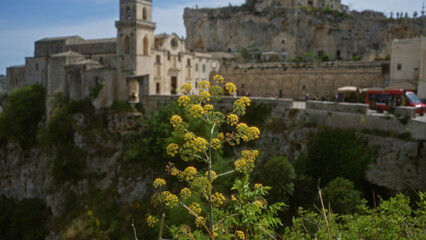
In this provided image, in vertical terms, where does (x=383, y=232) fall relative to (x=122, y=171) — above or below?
above

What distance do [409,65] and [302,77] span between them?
931cm

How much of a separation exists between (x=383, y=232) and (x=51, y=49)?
4062 centimetres

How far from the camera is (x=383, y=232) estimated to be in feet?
25.8

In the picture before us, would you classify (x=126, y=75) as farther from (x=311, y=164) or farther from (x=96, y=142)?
(x=311, y=164)

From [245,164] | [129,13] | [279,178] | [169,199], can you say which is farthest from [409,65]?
[169,199]

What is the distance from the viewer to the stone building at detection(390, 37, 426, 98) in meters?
28.4

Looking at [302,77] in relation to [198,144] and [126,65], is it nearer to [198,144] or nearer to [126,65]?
[126,65]

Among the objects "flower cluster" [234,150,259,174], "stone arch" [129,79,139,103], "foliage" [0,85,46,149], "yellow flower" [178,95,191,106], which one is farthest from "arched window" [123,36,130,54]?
"flower cluster" [234,150,259,174]

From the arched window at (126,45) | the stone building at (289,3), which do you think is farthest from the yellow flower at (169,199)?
the stone building at (289,3)

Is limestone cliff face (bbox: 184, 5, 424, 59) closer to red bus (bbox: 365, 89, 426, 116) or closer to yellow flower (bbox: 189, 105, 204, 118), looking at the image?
red bus (bbox: 365, 89, 426, 116)

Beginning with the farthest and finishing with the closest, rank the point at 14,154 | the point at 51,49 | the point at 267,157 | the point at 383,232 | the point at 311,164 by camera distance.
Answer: the point at 51,49, the point at 14,154, the point at 267,157, the point at 311,164, the point at 383,232

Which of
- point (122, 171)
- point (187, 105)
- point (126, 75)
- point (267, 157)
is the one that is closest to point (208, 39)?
point (126, 75)

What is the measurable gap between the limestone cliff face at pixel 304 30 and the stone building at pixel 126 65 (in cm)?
1416

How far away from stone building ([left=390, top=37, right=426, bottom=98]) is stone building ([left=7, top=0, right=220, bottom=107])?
17.4 meters
